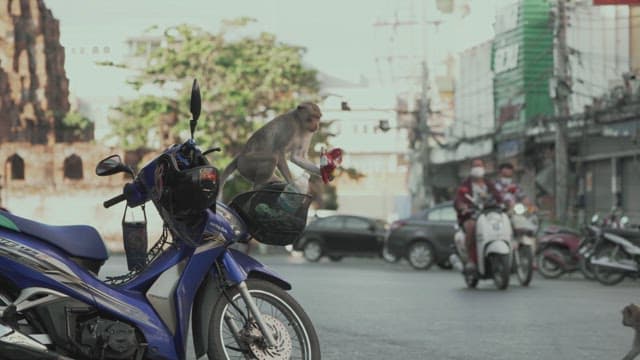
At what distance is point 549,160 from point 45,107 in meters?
48.1

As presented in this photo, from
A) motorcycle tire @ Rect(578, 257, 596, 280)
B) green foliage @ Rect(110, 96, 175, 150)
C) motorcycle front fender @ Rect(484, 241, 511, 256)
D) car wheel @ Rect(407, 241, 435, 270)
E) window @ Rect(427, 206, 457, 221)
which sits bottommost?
car wheel @ Rect(407, 241, 435, 270)

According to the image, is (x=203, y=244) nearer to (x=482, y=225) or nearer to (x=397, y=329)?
(x=397, y=329)

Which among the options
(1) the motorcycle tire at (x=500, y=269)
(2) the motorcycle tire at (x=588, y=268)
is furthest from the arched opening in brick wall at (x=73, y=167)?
(1) the motorcycle tire at (x=500, y=269)

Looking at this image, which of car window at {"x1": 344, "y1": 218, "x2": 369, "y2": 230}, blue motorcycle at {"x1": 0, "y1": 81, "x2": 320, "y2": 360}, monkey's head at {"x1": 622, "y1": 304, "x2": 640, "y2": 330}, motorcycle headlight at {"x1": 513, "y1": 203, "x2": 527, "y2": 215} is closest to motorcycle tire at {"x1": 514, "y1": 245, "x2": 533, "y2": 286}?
motorcycle headlight at {"x1": 513, "y1": 203, "x2": 527, "y2": 215}

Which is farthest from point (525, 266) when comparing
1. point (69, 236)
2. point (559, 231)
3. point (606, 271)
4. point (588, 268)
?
point (69, 236)

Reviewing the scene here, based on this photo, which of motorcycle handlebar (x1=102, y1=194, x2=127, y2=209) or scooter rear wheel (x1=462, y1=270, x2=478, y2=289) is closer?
motorcycle handlebar (x1=102, y1=194, x2=127, y2=209)

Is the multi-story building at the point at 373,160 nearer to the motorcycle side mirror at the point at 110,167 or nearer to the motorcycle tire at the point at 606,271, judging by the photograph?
the motorcycle tire at the point at 606,271

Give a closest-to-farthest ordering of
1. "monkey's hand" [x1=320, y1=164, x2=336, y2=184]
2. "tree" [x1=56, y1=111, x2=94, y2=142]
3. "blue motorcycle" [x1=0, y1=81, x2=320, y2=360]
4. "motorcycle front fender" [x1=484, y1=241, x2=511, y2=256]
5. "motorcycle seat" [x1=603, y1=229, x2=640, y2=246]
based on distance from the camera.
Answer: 1. "blue motorcycle" [x1=0, y1=81, x2=320, y2=360]
2. "monkey's hand" [x1=320, y1=164, x2=336, y2=184]
3. "motorcycle front fender" [x1=484, y1=241, x2=511, y2=256]
4. "motorcycle seat" [x1=603, y1=229, x2=640, y2=246]
5. "tree" [x1=56, y1=111, x2=94, y2=142]

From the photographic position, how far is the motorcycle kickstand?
18.2ft

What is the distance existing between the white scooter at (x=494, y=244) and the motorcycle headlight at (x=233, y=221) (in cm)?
1071

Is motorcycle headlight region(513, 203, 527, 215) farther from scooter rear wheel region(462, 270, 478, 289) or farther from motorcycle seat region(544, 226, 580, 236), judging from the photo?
motorcycle seat region(544, 226, 580, 236)

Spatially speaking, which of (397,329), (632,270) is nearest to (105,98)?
(632,270)

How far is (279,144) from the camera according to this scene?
10727 mm

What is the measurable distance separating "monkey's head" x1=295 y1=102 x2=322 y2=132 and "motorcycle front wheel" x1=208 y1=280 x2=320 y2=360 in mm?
4996
